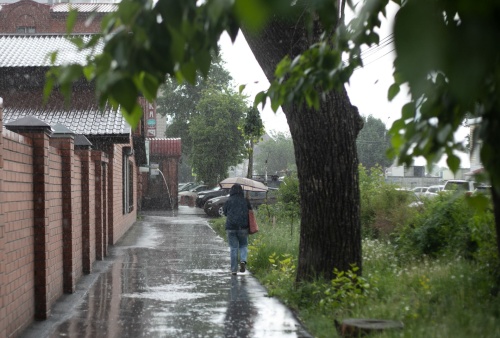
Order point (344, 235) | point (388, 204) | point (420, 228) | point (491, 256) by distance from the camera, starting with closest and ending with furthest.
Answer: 1. point (491, 256)
2. point (344, 235)
3. point (420, 228)
4. point (388, 204)

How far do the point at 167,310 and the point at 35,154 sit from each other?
2.47 meters

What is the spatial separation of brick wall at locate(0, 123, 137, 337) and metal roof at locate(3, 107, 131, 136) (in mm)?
5172

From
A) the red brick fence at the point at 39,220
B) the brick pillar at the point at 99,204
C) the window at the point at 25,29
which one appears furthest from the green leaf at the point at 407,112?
the window at the point at 25,29

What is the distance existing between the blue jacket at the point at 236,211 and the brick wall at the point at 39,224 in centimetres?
249

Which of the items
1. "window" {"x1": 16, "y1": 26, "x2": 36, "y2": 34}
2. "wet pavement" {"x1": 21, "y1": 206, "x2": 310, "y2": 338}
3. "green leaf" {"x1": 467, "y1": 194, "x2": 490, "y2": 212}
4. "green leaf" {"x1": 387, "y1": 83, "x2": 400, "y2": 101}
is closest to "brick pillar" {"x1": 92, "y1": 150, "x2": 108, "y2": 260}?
"wet pavement" {"x1": 21, "y1": 206, "x2": 310, "y2": 338}

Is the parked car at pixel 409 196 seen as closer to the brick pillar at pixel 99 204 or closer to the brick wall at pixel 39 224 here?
the brick pillar at pixel 99 204

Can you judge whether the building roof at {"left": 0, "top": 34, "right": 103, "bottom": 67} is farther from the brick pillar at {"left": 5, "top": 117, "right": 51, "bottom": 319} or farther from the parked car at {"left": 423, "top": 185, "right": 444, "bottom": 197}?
the brick pillar at {"left": 5, "top": 117, "right": 51, "bottom": 319}

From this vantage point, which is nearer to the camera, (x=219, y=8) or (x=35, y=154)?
(x=219, y=8)

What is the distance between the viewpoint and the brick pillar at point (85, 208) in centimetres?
1274

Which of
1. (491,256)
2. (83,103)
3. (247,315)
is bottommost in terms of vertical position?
(247,315)

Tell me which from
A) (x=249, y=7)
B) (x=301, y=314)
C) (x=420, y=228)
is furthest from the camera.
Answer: (x=420, y=228)

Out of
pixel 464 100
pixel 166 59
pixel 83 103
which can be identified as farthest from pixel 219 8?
pixel 83 103

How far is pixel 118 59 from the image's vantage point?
212 centimetres

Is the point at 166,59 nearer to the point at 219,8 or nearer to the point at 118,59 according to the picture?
the point at 118,59
